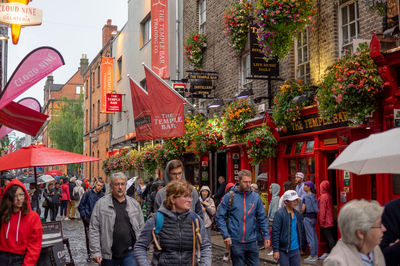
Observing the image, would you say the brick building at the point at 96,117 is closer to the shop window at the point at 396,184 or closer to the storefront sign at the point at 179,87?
the storefront sign at the point at 179,87

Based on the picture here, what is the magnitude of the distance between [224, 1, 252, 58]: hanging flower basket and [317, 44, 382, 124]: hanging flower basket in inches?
234

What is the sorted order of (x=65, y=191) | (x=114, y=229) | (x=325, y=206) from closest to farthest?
(x=114, y=229)
(x=325, y=206)
(x=65, y=191)

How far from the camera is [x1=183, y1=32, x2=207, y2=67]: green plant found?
19.8m

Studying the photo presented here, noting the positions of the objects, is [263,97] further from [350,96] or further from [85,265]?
[85,265]

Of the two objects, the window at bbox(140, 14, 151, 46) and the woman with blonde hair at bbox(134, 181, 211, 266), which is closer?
the woman with blonde hair at bbox(134, 181, 211, 266)

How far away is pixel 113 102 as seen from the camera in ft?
107

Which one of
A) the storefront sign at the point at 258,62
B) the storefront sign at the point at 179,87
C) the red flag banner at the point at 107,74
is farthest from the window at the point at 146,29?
the storefront sign at the point at 258,62

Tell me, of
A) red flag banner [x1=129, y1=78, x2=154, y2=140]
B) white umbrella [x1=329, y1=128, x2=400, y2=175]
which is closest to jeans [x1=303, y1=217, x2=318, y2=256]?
white umbrella [x1=329, y1=128, x2=400, y2=175]

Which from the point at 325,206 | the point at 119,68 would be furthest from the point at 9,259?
the point at 119,68

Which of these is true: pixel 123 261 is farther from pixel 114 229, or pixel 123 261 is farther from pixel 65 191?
pixel 65 191

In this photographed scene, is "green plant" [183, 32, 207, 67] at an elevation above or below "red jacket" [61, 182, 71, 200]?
above

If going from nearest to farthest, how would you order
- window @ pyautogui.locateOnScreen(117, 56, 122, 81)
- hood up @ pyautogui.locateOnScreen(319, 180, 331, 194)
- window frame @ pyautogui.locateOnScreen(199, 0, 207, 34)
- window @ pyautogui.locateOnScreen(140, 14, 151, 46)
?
1. hood up @ pyautogui.locateOnScreen(319, 180, 331, 194)
2. window frame @ pyautogui.locateOnScreen(199, 0, 207, 34)
3. window @ pyautogui.locateOnScreen(140, 14, 151, 46)
4. window @ pyautogui.locateOnScreen(117, 56, 122, 81)

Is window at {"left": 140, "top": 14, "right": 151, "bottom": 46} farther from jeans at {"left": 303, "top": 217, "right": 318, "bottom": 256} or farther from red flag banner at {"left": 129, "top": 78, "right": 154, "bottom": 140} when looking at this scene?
jeans at {"left": 303, "top": 217, "right": 318, "bottom": 256}

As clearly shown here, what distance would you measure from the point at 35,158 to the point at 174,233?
13.5 feet
